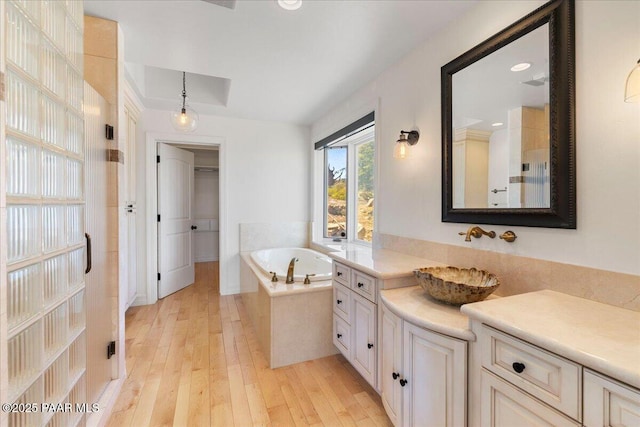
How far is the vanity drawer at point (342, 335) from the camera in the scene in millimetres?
1938

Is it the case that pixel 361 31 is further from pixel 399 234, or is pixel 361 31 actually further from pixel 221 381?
pixel 221 381

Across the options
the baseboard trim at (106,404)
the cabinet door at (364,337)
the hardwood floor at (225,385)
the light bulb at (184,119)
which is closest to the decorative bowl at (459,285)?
the cabinet door at (364,337)

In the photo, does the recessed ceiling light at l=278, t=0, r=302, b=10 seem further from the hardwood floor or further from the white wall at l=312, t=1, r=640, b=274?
the hardwood floor

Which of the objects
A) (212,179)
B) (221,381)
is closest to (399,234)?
(221,381)

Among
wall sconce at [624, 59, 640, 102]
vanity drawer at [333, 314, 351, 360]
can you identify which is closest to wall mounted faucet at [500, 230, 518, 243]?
wall sconce at [624, 59, 640, 102]

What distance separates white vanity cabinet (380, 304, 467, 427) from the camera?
42.1 inches

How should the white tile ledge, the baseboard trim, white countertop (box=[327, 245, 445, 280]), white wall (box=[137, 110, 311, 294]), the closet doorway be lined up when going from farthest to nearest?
white wall (box=[137, 110, 311, 294]) < the closet doorway < the white tile ledge < white countertop (box=[327, 245, 445, 280]) < the baseboard trim

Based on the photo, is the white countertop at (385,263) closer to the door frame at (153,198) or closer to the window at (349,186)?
the window at (349,186)

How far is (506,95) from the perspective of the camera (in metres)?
1.40

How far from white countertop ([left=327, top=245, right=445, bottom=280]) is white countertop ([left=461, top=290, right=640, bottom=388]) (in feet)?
1.78

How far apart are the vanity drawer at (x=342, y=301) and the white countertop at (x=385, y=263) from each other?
0.22 metres

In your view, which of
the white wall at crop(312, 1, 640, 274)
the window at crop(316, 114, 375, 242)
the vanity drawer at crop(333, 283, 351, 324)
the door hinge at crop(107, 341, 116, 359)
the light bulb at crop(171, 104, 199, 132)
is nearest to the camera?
the white wall at crop(312, 1, 640, 274)

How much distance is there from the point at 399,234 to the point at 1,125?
6.94 ft

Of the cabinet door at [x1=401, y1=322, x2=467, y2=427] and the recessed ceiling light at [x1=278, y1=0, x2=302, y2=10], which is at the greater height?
the recessed ceiling light at [x1=278, y1=0, x2=302, y2=10]
